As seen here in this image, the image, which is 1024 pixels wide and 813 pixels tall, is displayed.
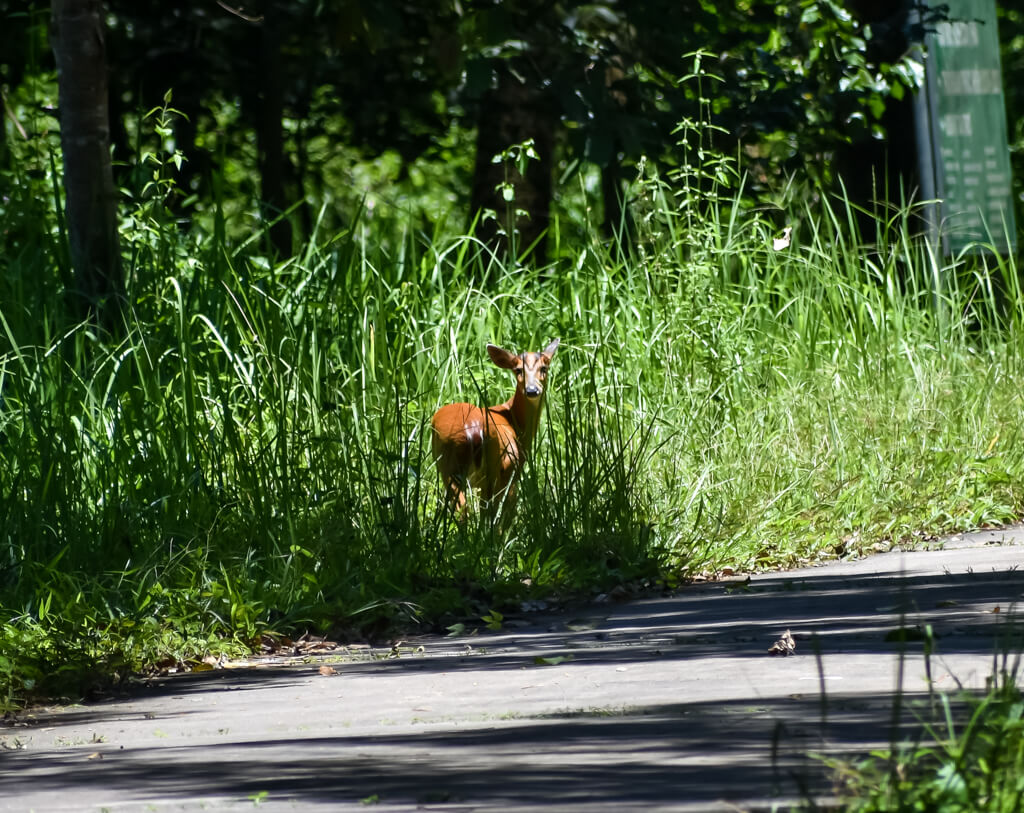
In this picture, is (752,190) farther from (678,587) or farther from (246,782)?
(246,782)

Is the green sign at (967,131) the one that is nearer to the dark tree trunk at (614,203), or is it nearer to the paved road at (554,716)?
the dark tree trunk at (614,203)

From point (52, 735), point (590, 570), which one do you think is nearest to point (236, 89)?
point (590, 570)

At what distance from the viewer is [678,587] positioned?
6.26 metres

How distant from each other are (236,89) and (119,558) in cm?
1041

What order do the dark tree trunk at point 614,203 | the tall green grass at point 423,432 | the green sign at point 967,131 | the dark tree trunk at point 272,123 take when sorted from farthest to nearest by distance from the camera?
the dark tree trunk at point 272,123 < the green sign at point 967,131 < the dark tree trunk at point 614,203 < the tall green grass at point 423,432

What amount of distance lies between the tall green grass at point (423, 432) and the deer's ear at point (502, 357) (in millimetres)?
259

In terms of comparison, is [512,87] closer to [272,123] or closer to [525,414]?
[272,123]

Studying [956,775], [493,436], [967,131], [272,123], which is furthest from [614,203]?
[956,775]

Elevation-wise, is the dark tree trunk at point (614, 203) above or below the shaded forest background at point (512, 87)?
below

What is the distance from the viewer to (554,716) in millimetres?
3703

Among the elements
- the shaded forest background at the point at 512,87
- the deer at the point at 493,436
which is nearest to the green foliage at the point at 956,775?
the deer at the point at 493,436

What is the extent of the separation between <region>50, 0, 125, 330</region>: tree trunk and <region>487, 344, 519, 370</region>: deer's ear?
1870 mm

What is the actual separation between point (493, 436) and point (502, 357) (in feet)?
1.77

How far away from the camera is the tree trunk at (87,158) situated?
804 cm
